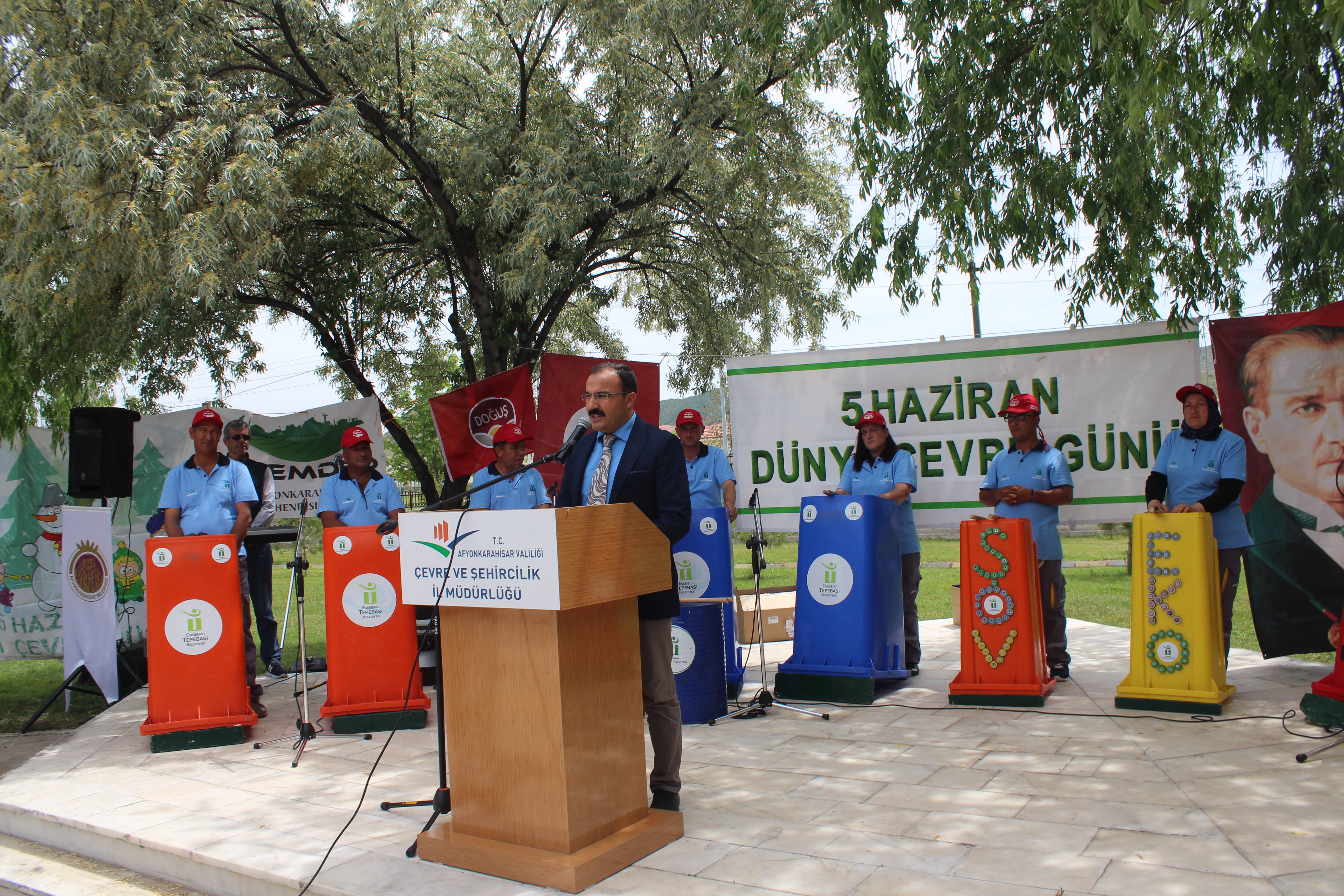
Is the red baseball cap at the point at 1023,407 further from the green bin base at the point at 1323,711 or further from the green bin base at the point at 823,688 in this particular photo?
the green bin base at the point at 1323,711

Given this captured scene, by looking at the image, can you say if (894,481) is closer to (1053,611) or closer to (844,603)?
(844,603)

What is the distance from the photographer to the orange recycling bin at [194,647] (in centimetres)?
580

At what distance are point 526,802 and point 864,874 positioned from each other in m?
1.25

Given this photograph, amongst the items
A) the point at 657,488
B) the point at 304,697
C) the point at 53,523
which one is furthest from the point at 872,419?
the point at 53,523

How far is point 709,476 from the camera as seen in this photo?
745 centimetres

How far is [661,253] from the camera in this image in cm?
1275

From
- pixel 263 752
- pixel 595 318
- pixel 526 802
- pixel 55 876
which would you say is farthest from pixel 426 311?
pixel 526 802

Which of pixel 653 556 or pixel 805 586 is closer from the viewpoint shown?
pixel 653 556

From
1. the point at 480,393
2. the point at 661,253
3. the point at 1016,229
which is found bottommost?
the point at 480,393

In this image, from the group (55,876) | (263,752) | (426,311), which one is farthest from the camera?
(426,311)

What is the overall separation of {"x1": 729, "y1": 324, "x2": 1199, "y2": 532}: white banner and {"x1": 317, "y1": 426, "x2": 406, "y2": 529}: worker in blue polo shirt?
2.91 m

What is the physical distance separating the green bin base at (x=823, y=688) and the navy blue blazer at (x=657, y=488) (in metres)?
2.72

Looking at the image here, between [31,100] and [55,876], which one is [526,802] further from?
[31,100]

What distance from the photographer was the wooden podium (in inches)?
130
